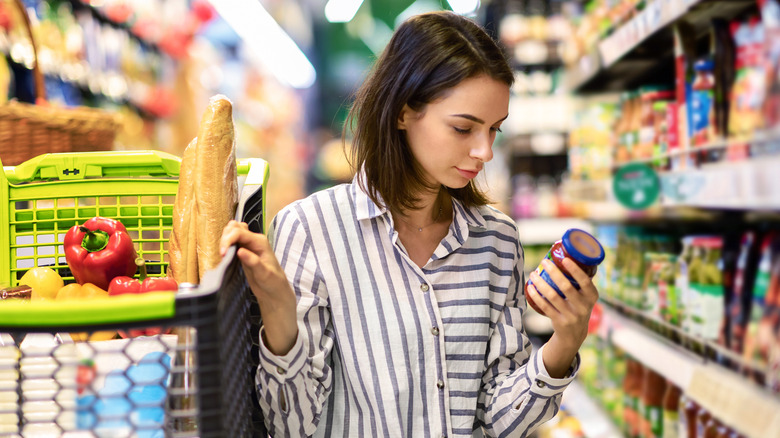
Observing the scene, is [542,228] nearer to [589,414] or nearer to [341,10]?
[589,414]

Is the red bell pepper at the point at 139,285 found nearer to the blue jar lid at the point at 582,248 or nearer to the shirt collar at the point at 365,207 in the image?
the shirt collar at the point at 365,207

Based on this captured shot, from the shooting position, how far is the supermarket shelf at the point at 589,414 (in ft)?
9.38

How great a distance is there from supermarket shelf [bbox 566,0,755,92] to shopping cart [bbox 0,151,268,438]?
1.20 meters

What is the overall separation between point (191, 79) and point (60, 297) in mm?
5364

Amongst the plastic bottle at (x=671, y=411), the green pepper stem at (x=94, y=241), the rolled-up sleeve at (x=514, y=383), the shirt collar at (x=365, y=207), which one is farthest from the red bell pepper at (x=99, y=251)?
the plastic bottle at (x=671, y=411)

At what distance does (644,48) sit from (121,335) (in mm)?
1898

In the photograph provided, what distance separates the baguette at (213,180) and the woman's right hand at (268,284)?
92mm

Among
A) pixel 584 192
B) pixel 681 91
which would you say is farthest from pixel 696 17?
pixel 584 192

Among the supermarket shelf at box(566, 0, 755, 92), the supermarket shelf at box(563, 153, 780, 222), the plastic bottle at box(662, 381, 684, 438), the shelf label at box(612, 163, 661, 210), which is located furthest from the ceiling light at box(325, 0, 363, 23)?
the plastic bottle at box(662, 381, 684, 438)

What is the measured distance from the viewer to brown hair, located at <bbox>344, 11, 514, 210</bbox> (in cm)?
137

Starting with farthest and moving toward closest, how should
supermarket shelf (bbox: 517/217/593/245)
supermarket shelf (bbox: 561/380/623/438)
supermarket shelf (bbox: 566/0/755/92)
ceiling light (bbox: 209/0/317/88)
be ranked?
ceiling light (bbox: 209/0/317/88) → supermarket shelf (bbox: 517/217/593/245) → supermarket shelf (bbox: 561/380/623/438) → supermarket shelf (bbox: 566/0/755/92)

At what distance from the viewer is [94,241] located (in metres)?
1.30

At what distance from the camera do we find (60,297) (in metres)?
1.28

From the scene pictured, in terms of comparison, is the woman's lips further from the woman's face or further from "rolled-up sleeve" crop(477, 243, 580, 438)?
"rolled-up sleeve" crop(477, 243, 580, 438)
